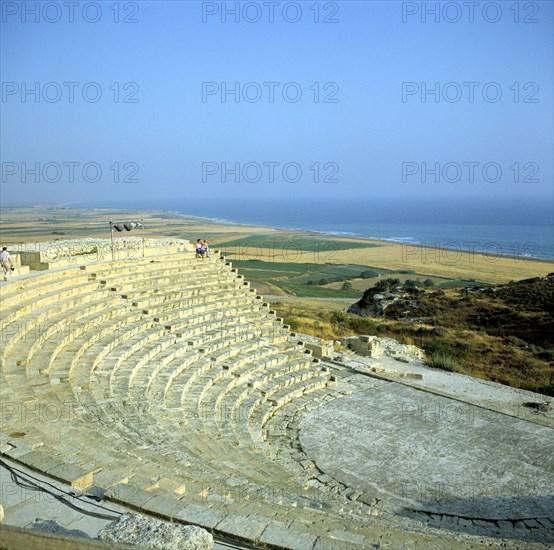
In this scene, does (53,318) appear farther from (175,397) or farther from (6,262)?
(175,397)

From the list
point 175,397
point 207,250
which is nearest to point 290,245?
point 207,250

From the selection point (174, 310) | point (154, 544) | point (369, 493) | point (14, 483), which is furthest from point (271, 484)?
point (174, 310)

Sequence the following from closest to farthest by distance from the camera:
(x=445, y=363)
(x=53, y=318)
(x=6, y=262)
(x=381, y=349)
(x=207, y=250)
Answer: (x=53, y=318) → (x=6, y=262) → (x=445, y=363) → (x=381, y=349) → (x=207, y=250)

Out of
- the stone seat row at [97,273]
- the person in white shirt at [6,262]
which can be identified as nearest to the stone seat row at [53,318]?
the stone seat row at [97,273]

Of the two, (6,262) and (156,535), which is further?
(6,262)

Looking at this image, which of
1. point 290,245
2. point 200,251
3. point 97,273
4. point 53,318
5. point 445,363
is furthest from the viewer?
point 290,245

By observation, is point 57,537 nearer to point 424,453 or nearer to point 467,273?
point 424,453

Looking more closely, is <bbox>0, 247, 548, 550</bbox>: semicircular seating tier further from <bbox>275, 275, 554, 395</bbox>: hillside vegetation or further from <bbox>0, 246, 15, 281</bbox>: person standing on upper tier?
<bbox>275, 275, 554, 395</bbox>: hillside vegetation

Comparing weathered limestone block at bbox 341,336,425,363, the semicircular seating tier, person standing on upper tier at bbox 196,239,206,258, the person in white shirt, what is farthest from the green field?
the person in white shirt

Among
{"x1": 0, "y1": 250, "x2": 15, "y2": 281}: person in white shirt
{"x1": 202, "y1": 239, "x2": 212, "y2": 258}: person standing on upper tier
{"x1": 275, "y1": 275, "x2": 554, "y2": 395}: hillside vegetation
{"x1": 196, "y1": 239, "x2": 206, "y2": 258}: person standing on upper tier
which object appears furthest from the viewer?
{"x1": 202, "y1": 239, "x2": 212, "y2": 258}: person standing on upper tier
